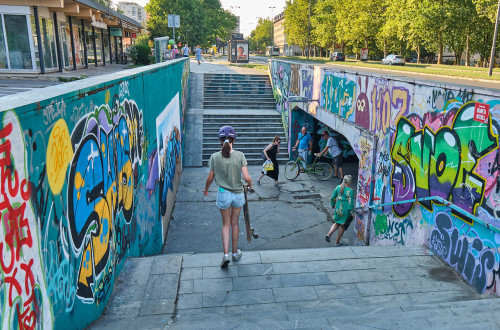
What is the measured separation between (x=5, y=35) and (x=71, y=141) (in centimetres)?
1564

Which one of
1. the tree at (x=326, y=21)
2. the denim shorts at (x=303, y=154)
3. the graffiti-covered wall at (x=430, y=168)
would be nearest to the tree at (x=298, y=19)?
the tree at (x=326, y=21)

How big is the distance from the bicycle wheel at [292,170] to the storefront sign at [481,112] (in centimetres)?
852

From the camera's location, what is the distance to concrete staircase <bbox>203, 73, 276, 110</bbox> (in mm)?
19641

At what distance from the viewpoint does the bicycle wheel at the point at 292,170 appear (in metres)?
13.5

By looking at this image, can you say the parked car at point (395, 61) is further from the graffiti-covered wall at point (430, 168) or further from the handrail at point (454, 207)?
the handrail at point (454, 207)

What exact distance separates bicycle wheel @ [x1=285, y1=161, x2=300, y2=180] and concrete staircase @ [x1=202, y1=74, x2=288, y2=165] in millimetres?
2128

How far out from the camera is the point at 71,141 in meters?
3.21

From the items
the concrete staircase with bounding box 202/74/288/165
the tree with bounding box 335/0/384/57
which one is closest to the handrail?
the concrete staircase with bounding box 202/74/288/165

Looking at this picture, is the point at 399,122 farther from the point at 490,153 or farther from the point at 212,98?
the point at 212,98

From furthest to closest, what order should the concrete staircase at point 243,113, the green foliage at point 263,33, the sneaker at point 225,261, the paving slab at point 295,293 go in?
the green foliage at point 263,33, the concrete staircase at point 243,113, the sneaker at point 225,261, the paving slab at point 295,293

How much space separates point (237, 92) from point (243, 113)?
2804 mm

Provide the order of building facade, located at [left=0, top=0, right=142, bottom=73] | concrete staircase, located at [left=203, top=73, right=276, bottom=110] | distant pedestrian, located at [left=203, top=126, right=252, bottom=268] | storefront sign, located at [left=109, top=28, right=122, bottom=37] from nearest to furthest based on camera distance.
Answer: distant pedestrian, located at [left=203, top=126, right=252, bottom=268] → building facade, located at [left=0, top=0, right=142, bottom=73] → concrete staircase, located at [left=203, top=73, right=276, bottom=110] → storefront sign, located at [left=109, top=28, right=122, bottom=37]

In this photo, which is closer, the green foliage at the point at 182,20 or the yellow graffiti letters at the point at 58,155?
the yellow graffiti letters at the point at 58,155

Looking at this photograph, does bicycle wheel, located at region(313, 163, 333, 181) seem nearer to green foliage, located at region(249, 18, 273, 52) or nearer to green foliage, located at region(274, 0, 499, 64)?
green foliage, located at region(274, 0, 499, 64)
